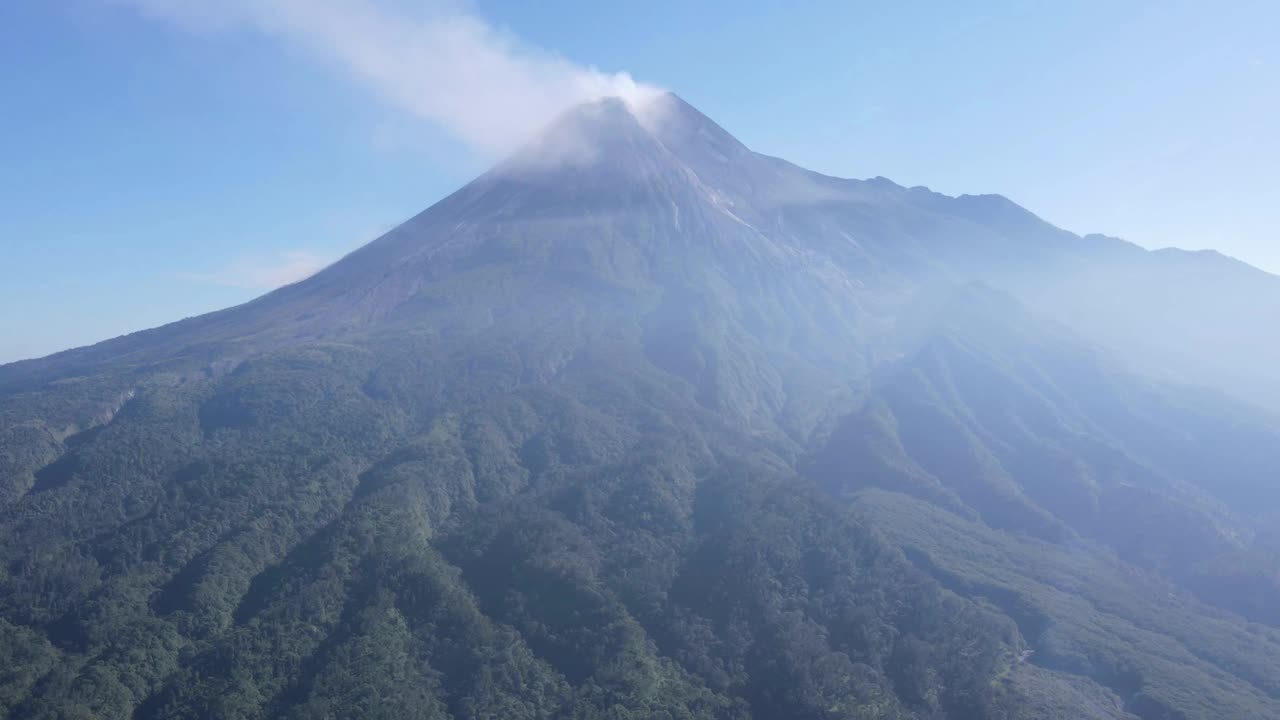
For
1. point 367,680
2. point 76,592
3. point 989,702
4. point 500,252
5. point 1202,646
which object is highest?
point 500,252

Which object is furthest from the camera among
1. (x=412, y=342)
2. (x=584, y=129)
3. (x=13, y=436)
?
(x=584, y=129)

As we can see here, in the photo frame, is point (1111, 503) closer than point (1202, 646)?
No

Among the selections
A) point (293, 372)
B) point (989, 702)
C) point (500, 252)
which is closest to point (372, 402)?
point (293, 372)

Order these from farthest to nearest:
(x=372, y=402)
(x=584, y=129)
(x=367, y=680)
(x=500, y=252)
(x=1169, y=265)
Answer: (x=1169, y=265), (x=584, y=129), (x=500, y=252), (x=372, y=402), (x=367, y=680)

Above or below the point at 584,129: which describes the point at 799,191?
below

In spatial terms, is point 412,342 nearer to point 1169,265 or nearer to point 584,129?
point 584,129

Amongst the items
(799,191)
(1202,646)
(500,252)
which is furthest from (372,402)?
Result: (799,191)
